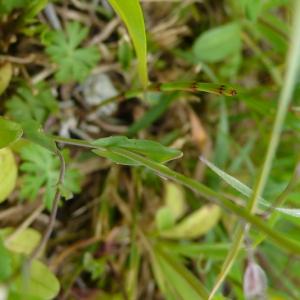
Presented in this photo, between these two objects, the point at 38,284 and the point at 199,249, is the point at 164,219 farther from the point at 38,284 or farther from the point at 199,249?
the point at 38,284

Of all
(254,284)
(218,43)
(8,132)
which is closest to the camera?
(254,284)

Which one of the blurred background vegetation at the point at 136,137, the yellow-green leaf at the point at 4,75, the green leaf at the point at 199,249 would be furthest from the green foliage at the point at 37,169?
the green leaf at the point at 199,249

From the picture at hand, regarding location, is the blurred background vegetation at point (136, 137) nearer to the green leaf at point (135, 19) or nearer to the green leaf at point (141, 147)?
the green leaf at point (135, 19)

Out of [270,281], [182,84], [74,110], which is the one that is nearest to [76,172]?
[74,110]

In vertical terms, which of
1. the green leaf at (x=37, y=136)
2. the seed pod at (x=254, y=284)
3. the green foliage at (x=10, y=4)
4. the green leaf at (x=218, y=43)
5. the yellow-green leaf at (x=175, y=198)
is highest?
the green foliage at (x=10, y=4)

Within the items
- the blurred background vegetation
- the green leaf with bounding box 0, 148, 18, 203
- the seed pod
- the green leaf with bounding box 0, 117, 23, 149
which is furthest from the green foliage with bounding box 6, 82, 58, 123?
the seed pod

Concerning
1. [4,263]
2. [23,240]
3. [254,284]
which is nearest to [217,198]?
[254,284]

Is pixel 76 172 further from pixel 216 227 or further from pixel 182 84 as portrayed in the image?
pixel 216 227
